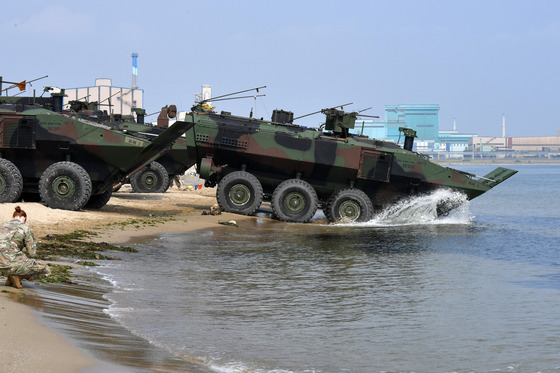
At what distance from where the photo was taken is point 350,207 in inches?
998

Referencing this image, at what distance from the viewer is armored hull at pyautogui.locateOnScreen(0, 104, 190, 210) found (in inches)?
845

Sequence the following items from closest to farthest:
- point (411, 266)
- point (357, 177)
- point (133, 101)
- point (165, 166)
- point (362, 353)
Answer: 1. point (362, 353)
2. point (411, 266)
3. point (357, 177)
4. point (165, 166)
5. point (133, 101)

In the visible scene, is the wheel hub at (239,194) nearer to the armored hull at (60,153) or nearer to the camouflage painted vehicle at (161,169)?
the armored hull at (60,153)

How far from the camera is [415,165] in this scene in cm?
2541

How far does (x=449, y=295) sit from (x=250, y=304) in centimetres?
342

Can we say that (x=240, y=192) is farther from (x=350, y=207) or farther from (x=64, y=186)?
(x=64, y=186)

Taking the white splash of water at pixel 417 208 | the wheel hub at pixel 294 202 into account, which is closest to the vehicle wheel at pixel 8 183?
the wheel hub at pixel 294 202

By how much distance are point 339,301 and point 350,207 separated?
13036 millimetres

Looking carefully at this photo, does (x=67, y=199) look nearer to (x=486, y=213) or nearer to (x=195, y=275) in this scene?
(x=195, y=275)

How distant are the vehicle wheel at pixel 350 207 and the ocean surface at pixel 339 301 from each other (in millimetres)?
2732

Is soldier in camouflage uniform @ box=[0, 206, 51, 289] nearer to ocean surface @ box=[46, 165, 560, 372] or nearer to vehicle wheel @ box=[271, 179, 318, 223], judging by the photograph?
ocean surface @ box=[46, 165, 560, 372]

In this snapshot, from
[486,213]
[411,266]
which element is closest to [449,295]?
[411,266]

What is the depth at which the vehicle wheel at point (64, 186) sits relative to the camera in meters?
21.4

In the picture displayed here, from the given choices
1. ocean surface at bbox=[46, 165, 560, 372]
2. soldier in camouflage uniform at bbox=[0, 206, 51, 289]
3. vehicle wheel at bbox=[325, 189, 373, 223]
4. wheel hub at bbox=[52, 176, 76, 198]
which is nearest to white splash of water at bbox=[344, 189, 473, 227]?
vehicle wheel at bbox=[325, 189, 373, 223]
